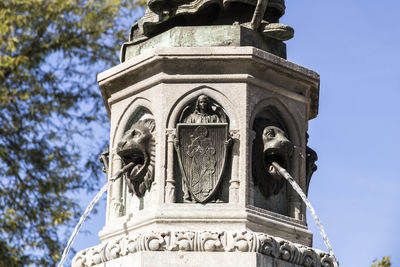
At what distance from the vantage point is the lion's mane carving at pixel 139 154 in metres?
10.4

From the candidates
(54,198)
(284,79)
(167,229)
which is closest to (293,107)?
(284,79)

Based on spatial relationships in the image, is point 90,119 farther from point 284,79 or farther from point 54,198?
point 284,79

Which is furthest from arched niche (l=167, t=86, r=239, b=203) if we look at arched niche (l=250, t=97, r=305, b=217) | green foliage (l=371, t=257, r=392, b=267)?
green foliage (l=371, t=257, r=392, b=267)

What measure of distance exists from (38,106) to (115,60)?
1.29 meters

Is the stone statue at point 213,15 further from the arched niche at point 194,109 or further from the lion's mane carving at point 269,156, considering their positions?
the lion's mane carving at point 269,156

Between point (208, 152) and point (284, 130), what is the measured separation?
0.81 meters

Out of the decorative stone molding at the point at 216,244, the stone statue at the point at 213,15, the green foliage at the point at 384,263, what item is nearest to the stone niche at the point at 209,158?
the decorative stone molding at the point at 216,244

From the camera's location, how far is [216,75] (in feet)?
34.2

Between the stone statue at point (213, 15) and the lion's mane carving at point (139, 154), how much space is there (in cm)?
92

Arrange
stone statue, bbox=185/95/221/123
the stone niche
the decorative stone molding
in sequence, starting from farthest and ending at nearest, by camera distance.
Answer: stone statue, bbox=185/95/221/123
the stone niche
the decorative stone molding

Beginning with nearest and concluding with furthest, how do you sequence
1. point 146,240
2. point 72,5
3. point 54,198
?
point 146,240 < point 54,198 < point 72,5

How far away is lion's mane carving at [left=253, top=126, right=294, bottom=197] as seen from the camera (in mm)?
10344

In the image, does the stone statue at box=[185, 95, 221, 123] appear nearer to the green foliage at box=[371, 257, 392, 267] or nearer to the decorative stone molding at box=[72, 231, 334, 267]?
the decorative stone molding at box=[72, 231, 334, 267]

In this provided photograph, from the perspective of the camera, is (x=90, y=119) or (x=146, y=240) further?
(x=90, y=119)
